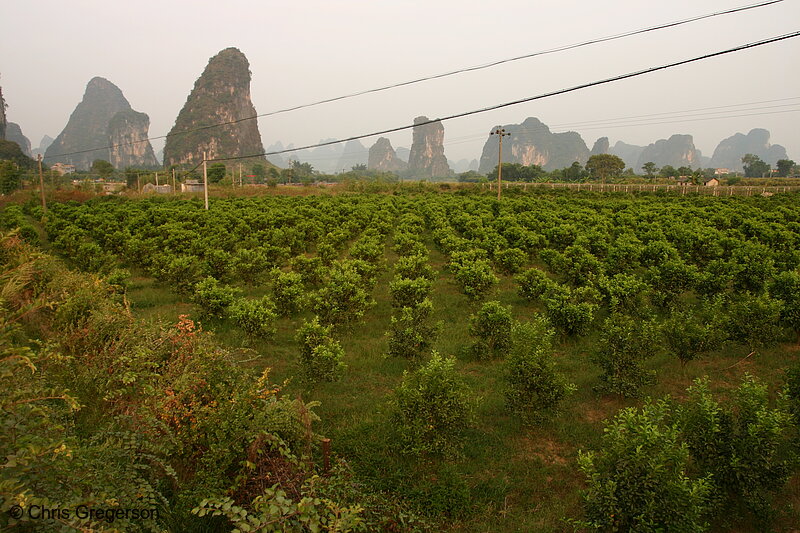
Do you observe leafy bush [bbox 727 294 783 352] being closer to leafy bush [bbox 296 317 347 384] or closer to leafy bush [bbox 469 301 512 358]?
leafy bush [bbox 469 301 512 358]

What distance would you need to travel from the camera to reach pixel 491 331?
10.2 meters

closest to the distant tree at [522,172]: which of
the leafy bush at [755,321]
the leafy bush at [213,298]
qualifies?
the leafy bush at [755,321]

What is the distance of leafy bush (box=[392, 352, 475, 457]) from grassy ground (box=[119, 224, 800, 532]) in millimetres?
370

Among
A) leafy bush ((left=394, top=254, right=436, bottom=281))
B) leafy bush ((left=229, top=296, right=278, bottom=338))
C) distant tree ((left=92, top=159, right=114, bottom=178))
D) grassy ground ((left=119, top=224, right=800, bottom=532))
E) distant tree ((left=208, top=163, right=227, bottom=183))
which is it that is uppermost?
distant tree ((left=92, top=159, right=114, bottom=178))

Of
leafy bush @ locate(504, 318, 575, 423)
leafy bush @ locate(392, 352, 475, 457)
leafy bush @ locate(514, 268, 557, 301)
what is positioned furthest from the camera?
leafy bush @ locate(514, 268, 557, 301)

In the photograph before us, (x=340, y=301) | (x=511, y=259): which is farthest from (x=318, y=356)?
(x=511, y=259)

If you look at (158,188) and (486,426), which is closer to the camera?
(486,426)

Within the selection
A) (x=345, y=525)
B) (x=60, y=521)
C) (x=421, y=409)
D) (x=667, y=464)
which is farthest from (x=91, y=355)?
(x=667, y=464)

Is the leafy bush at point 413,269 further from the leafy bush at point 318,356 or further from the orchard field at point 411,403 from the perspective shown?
the leafy bush at point 318,356

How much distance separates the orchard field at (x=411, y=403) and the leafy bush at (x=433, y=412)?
3cm

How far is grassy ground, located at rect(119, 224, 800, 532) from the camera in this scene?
19.0ft

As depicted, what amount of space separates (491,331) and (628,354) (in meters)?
3.02

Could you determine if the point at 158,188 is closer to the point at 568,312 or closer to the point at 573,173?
the point at 568,312

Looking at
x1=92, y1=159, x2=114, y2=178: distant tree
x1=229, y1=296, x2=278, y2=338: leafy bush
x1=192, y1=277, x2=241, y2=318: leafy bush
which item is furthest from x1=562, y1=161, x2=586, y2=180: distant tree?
x1=92, y1=159, x2=114, y2=178: distant tree
